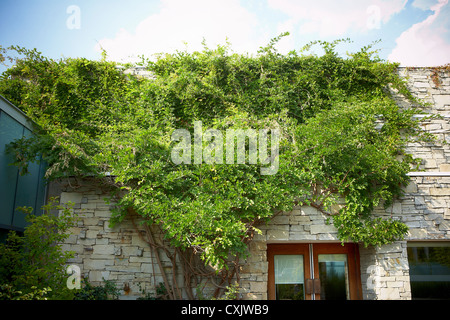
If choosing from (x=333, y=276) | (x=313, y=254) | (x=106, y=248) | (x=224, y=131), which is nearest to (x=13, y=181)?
(x=106, y=248)

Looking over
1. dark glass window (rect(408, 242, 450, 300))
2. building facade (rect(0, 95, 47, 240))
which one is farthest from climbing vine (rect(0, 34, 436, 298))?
dark glass window (rect(408, 242, 450, 300))

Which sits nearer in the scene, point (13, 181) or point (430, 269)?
point (13, 181)

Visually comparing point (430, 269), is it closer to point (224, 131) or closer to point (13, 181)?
point (224, 131)

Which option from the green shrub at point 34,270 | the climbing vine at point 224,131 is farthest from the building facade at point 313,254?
the green shrub at point 34,270

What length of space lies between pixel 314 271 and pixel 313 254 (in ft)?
1.02

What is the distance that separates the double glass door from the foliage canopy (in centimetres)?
87

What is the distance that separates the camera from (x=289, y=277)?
6.77m

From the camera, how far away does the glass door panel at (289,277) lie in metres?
6.66

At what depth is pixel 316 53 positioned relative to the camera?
7.56m

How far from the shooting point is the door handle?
6637 millimetres

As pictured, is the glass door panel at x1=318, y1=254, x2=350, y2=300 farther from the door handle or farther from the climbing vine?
the climbing vine
